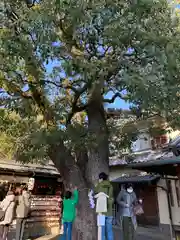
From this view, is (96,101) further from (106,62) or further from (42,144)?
(42,144)

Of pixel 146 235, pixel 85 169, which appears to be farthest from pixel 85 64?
A: pixel 146 235

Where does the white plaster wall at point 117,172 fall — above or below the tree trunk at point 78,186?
above

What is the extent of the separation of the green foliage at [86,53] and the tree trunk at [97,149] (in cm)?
28

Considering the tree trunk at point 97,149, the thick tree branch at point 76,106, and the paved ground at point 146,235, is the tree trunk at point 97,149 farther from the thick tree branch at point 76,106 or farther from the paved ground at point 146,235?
the paved ground at point 146,235

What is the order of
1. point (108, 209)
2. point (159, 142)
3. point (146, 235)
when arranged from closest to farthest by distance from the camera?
point (108, 209) → point (146, 235) → point (159, 142)

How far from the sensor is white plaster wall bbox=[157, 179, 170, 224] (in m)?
11.1

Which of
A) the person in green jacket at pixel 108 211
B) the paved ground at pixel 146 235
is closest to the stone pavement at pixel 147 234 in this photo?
Result: the paved ground at pixel 146 235

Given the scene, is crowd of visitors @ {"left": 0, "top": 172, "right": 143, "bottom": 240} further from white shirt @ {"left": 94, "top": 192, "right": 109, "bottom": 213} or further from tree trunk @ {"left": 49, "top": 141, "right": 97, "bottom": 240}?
tree trunk @ {"left": 49, "top": 141, "right": 97, "bottom": 240}

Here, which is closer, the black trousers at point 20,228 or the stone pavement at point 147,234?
the black trousers at point 20,228

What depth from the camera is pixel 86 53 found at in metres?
6.71

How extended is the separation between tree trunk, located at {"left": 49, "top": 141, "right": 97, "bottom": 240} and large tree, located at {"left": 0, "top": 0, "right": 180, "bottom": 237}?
2cm

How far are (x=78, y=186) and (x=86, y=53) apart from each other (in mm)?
3776

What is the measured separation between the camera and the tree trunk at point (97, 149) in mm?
6258

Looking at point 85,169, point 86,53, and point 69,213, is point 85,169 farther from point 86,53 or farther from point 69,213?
point 86,53
